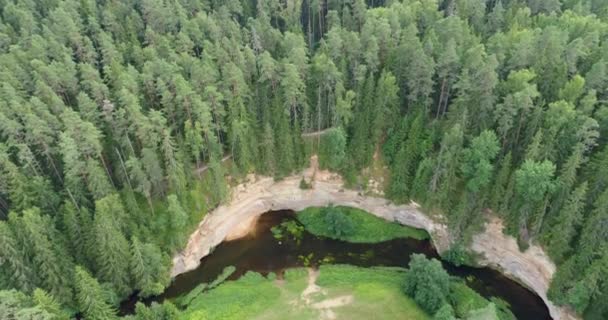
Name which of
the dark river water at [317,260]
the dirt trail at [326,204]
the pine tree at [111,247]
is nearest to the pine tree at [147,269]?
the pine tree at [111,247]

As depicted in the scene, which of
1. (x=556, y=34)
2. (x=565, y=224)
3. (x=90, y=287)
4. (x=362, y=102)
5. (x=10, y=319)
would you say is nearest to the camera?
(x=10, y=319)

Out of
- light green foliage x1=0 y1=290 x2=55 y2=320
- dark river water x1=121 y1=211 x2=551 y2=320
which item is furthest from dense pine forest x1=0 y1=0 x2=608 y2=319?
dark river water x1=121 y1=211 x2=551 y2=320

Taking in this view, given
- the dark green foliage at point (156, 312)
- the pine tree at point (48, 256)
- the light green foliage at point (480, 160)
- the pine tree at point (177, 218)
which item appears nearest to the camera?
the pine tree at point (48, 256)

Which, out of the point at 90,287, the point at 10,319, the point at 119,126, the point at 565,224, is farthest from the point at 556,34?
the point at 10,319

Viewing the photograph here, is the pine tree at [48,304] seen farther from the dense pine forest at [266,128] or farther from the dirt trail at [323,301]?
the dirt trail at [323,301]

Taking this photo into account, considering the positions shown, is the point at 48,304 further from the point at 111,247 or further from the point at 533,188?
the point at 533,188

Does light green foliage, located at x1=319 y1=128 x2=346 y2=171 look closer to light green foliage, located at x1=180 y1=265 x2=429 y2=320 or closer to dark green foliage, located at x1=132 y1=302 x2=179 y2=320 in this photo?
light green foliage, located at x1=180 y1=265 x2=429 y2=320

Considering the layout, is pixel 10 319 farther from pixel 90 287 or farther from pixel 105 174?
pixel 105 174
